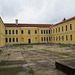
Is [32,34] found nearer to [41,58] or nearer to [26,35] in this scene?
[26,35]

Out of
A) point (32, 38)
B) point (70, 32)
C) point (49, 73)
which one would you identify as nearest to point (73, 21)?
point (70, 32)

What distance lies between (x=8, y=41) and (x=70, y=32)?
20736mm

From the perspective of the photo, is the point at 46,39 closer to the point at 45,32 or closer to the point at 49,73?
the point at 45,32

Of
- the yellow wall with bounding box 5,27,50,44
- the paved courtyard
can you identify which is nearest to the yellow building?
the yellow wall with bounding box 5,27,50,44

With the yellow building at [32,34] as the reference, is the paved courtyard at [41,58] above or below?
below

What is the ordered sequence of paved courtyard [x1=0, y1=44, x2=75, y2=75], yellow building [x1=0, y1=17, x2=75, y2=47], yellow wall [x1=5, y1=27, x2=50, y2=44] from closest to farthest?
1. paved courtyard [x1=0, y1=44, x2=75, y2=75]
2. yellow building [x1=0, y1=17, x2=75, y2=47]
3. yellow wall [x1=5, y1=27, x2=50, y2=44]

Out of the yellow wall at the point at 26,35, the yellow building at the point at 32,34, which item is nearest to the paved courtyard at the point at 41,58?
the yellow building at the point at 32,34

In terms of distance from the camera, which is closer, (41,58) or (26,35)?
(41,58)

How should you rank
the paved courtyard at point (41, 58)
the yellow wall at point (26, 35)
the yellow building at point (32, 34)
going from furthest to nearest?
the yellow wall at point (26, 35), the yellow building at point (32, 34), the paved courtyard at point (41, 58)

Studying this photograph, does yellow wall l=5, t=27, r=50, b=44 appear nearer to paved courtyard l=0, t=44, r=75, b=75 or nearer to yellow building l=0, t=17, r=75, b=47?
yellow building l=0, t=17, r=75, b=47

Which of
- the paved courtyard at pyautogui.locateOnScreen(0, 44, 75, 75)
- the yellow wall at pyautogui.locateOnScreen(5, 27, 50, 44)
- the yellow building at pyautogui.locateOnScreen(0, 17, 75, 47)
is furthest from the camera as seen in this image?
the yellow wall at pyautogui.locateOnScreen(5, 27, 50, 44)

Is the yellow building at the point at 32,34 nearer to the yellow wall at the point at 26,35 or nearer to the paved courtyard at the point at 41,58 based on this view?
the yellow wall at the point at 26,35

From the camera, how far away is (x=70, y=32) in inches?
1095

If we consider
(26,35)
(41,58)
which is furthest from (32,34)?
(41,58)
